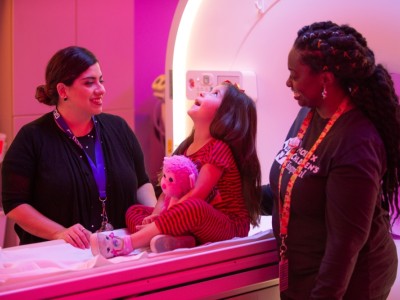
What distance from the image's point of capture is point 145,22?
17.9 feet

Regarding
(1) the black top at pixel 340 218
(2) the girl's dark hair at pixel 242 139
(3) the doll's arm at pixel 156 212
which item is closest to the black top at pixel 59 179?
(3) the doll's arm at pixel 156 212

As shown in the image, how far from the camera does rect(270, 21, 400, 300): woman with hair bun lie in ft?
5.46

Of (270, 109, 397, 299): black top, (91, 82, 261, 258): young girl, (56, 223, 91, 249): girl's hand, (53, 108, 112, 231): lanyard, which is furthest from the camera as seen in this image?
(53, 108, 112, 231): lanyard

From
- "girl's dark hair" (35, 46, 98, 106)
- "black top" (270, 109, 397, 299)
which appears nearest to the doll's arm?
"black top" (270, 109, 397, 299)

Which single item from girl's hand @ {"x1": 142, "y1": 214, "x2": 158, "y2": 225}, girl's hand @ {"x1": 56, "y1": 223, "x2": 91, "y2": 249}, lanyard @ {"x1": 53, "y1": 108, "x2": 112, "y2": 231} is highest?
lanyard @ {"x1": 53, "y1": 108, "x2": 112, "y2": 231}

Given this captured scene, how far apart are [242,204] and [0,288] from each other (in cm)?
92

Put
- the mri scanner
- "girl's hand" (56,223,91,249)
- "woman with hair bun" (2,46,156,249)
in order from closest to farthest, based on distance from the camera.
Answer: the mri scanner, "girl's hand" (56,223,91,249), "woman with hair bun" (2,46,156,249)

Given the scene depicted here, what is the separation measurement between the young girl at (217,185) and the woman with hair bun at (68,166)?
0.26 meters

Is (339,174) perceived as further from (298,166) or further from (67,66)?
(67,66)

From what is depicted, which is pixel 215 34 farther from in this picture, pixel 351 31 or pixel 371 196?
pixel 371 196

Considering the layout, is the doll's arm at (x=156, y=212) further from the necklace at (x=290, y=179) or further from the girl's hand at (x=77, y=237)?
the necklace at (x=290, y=179)

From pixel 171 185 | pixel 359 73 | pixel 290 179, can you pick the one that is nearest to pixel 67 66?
pixel 171 185

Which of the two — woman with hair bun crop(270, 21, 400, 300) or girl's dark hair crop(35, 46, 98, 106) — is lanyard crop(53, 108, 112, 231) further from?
woman with hair bun crop(270, 21, 400, 300)

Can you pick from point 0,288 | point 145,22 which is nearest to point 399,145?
point 0,288
